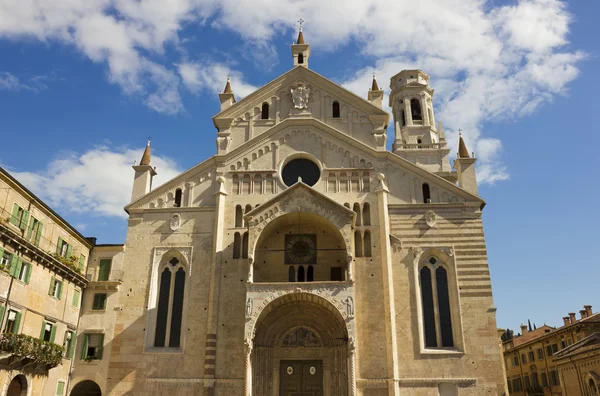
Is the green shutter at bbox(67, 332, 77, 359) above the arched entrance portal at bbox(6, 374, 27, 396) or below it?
above

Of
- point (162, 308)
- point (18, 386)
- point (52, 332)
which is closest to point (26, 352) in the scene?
point (18, 386)

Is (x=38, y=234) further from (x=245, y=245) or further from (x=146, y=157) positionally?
(x=245, y=245)

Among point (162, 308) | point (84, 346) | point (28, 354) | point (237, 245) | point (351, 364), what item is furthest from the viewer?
point (237, 245)

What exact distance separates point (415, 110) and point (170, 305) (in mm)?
28981

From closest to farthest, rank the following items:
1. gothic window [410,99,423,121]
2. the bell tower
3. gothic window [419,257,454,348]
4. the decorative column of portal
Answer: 1. the decorative column of portal
2. gothic window [419,257,454,348]
3. the bell tower
4. gothic window [410,99,423,121]

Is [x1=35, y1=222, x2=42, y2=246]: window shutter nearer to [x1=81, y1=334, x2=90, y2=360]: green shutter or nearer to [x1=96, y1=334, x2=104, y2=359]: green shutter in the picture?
[x1=81, y1=334, x2=90, y2=360]: green shutter

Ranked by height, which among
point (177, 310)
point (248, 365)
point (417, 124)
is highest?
point (417, 124)

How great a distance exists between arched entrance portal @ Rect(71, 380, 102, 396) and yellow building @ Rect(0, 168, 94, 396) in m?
1.55

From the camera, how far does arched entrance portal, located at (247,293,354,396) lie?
25.3 m

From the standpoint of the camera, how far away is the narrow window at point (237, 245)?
90.2 feet

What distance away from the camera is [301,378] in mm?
25859

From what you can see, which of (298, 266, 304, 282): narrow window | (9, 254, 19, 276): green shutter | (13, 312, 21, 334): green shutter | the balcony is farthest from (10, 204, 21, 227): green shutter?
(298, 266, 304, 282): narrow window

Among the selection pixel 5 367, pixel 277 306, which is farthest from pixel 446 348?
pixel 5 367

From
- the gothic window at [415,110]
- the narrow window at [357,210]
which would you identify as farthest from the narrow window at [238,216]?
the gothic window at [415,110]
